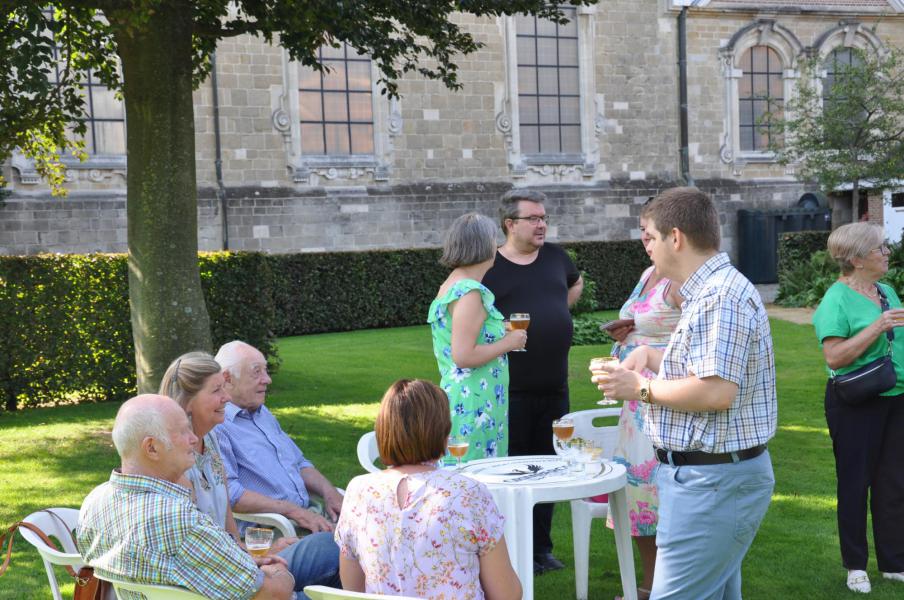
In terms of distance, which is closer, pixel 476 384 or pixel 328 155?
pixel 476 384

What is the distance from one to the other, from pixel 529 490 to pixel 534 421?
148 cm

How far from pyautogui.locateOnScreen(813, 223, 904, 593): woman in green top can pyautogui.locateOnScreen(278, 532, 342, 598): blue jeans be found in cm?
250

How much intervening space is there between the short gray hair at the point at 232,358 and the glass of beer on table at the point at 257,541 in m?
1.37

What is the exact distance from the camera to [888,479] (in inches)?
196

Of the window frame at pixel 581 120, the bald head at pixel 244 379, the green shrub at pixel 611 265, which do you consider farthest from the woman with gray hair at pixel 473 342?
the window frame at pixel 581 120

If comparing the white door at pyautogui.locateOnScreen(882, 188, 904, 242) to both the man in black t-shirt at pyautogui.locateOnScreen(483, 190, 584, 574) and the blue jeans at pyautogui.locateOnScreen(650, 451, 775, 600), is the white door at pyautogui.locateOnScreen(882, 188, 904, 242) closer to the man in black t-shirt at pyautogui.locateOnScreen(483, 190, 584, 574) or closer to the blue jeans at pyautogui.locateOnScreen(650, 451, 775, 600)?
the man in black t-shirt at pyautogui.locateOnScreen(483, 190, 584, 574)

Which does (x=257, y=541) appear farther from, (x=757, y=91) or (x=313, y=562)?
(x=757, y=91)

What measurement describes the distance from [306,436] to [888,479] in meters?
5.40

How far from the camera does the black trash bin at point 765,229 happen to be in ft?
78.6

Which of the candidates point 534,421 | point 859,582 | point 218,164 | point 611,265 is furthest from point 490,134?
point 859,582

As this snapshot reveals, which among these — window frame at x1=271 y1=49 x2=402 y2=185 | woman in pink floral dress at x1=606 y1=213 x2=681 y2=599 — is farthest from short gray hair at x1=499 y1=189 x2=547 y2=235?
window frame at x1=271 y1=49 x2=402 y2=185

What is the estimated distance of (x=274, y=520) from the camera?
4.39 m

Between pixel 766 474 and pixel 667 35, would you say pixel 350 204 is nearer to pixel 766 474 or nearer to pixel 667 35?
pixel 667 35

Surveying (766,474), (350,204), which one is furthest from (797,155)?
(766,474)
